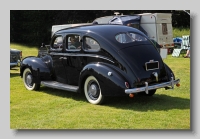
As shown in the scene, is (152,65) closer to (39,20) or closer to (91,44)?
(91,44)

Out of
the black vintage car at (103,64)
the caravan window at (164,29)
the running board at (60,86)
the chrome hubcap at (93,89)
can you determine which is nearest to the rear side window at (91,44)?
the black vintage car at (103,64)

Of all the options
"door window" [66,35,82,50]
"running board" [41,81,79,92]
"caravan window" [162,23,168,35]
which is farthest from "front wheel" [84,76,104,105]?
"caravan window" [162,23,168,35]

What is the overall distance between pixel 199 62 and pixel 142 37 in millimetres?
1505

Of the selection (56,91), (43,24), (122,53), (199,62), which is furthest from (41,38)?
→ (199,62)

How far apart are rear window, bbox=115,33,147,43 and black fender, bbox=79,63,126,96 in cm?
65

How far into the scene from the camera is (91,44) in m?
6.96

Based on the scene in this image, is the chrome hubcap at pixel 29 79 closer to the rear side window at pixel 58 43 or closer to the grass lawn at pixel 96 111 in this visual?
the grass lawn at pixel 96 111

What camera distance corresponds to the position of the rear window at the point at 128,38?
680 cm

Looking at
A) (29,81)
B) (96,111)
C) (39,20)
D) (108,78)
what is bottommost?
(96,111)

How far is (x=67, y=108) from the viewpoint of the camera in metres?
6.64

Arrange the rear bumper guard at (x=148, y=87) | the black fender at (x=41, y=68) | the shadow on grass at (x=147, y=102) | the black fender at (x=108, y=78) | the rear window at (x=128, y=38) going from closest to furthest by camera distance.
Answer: the rear bumper guard at (x=148, y=87) → the black fender at (x=108, y=78) → the shadow on grass at (x=147, y=102) → the rear window at (x=128, y=38) → the black fender at (x=41, y=68)

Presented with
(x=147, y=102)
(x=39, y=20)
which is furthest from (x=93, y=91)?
(x=39, y=20)

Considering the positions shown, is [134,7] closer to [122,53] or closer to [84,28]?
[122,53]

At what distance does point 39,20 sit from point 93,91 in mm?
2079
